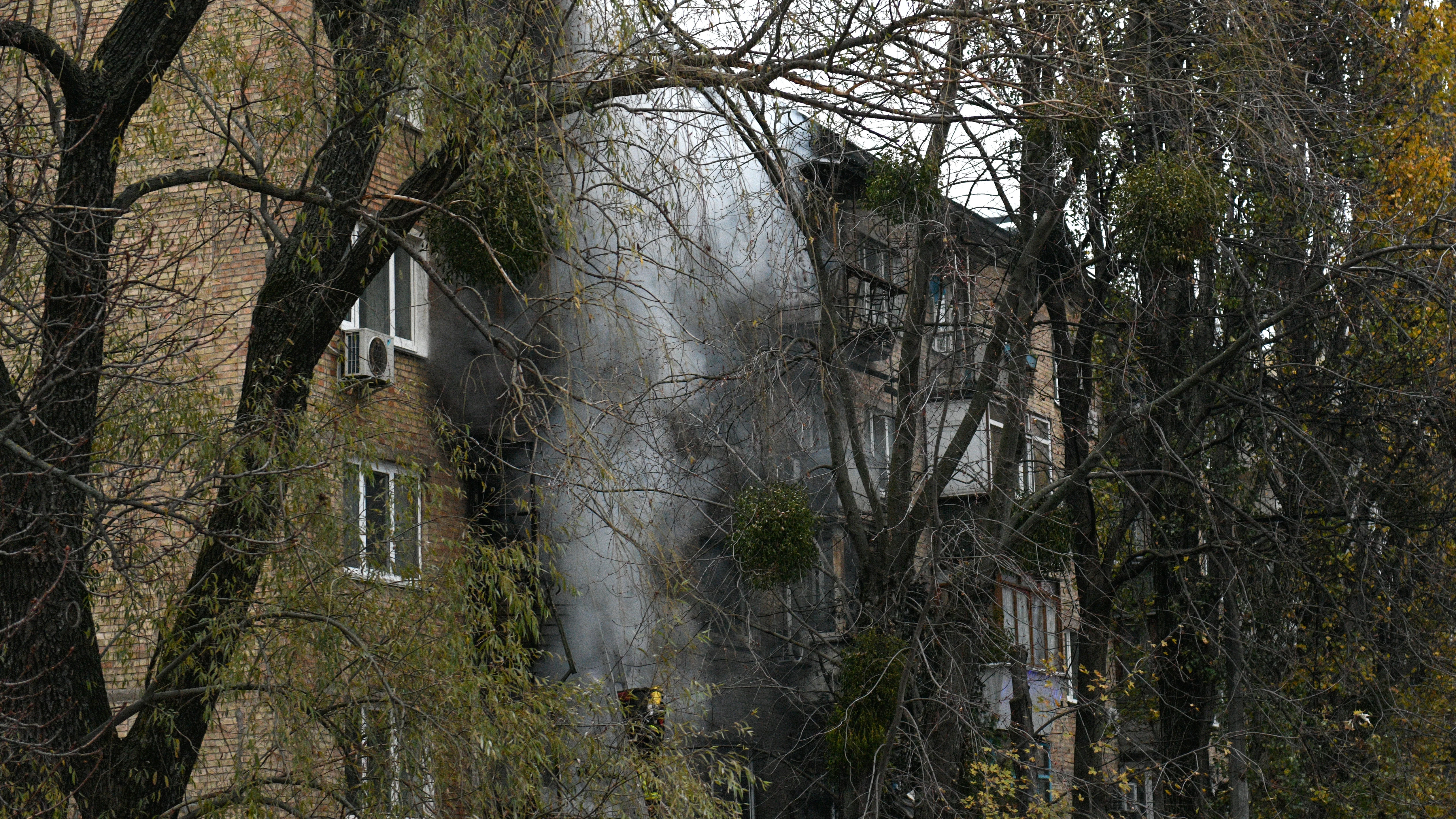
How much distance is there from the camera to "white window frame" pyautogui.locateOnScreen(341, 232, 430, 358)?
14258 millimetres

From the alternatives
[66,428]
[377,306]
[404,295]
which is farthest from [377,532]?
[404,295]

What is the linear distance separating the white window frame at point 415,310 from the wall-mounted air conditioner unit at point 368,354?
1.42 m

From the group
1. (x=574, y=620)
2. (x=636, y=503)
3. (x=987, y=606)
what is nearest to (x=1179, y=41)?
(x=987, y=606)

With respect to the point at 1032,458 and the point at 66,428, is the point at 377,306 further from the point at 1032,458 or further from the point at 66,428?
the point at 1032,458

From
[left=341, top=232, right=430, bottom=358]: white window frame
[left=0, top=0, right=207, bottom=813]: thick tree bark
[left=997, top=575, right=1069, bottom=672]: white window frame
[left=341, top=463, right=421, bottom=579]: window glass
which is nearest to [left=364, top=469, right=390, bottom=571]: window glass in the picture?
[left=341, top=463, right=421, bottom=579]: window glass

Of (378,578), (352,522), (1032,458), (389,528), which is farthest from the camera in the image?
(1032,458)

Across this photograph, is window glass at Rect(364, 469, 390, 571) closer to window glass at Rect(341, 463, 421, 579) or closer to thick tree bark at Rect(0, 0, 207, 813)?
window glass at Rect(341, 463, 421, 579)

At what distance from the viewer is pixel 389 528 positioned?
7.86 m

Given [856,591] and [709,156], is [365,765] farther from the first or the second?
[856,591]

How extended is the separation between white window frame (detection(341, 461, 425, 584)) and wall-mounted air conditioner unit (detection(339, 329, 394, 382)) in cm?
406

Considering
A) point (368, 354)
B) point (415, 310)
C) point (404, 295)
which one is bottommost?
point (368, 354)

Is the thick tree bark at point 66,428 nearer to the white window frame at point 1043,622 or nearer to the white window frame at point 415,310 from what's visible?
the white window frame at point 415,310

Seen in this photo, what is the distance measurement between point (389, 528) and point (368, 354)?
15.4 feet

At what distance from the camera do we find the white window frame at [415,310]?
14.3 metres
